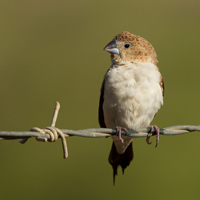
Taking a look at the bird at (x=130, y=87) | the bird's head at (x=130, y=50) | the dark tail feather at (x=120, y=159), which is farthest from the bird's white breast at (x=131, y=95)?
the dark tail feather at (x=120, y=159)

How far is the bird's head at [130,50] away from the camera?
5.55 meters

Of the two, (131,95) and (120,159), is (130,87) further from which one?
(120,159)

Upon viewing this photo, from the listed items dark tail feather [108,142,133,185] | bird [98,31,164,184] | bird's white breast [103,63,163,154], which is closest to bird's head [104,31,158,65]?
bird [98,31,164,184]

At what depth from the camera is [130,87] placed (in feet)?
16.4

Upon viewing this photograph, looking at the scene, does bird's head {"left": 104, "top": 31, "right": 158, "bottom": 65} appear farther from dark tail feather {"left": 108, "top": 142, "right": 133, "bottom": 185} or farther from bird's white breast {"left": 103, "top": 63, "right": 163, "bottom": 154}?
dark tail feather {"left": 108, "top": 142, "right": 133, "bottom": 185}

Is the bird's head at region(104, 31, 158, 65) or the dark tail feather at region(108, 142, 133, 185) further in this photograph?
the dark tail feather at region(108, 142, 133, 185)

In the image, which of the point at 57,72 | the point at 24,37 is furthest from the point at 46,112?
the point at 24,37

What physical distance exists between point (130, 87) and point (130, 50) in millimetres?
757

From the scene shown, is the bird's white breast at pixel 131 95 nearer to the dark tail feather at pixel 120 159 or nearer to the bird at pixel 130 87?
the bird at pixel 130 87

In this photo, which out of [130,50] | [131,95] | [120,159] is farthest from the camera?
[120,159]

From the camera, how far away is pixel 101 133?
390 centimetres

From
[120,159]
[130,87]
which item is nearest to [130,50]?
[130,87]

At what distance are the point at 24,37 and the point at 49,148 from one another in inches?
146

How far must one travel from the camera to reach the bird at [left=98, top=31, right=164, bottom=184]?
5.03 meters
